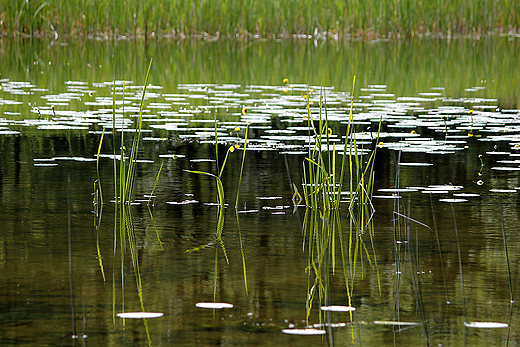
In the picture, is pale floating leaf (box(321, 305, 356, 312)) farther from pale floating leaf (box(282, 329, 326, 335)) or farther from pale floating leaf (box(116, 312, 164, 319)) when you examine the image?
pale floating leaf (box(116, 312, 164, 319))

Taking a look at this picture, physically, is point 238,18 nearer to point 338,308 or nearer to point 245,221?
point 245,221

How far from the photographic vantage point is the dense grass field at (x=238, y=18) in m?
21.0

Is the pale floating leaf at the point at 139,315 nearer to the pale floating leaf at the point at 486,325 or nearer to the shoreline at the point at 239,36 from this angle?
the pale floating leaf at the point at 486,325

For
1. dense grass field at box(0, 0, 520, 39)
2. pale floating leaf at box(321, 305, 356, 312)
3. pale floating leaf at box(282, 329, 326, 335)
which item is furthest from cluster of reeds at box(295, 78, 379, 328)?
dense grass field at box(0, 0, 520, 39)

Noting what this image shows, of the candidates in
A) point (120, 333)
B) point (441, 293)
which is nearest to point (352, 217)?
point (441, 293)

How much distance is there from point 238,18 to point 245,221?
1711cm

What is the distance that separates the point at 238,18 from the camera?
2203cm

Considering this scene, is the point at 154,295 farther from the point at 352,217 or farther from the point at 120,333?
the point at 352,217

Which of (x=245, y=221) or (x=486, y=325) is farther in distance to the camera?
(x=245, y=221)

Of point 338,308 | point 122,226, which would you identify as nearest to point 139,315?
point 338,308

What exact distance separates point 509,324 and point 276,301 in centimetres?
94

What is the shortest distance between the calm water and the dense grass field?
8870 millimetres

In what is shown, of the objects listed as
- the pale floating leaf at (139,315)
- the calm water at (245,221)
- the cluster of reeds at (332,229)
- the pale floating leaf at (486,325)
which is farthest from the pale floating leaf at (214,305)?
the pale floating leaf at (486,325)

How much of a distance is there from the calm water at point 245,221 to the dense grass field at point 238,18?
8.87m
